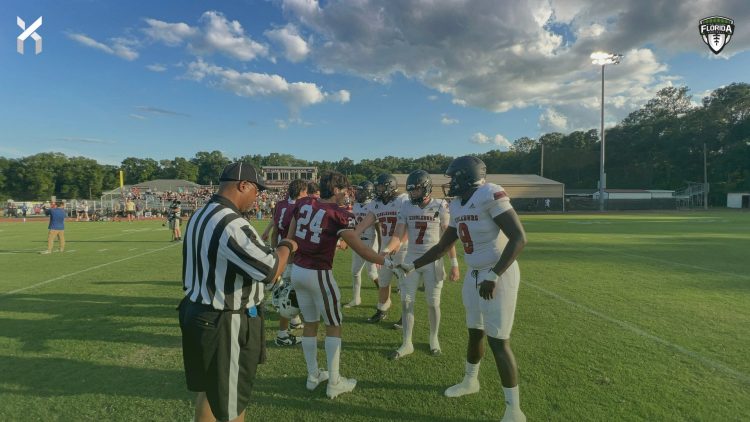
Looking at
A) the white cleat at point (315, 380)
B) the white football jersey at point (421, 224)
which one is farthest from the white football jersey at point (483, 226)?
the white cleat at point (315, 380)

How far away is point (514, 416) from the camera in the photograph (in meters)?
3.68

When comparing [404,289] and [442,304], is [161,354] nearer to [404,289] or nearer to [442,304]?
[404,289]

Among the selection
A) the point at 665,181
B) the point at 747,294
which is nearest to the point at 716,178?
the point at 665,181

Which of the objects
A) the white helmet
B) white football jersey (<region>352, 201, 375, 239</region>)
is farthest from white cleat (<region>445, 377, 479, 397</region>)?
white football jersey (<region>352, 201, 375, 239</region>)

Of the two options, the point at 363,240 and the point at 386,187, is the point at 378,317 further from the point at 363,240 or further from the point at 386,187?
the point at 363,240

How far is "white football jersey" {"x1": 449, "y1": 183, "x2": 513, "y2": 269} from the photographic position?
3.73 metres

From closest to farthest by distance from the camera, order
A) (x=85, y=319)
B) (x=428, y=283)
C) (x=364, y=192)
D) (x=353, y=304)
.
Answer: (x=428, y=283) → (x=85, y=319) → (x=353, y=304) → (x=364, y=192)

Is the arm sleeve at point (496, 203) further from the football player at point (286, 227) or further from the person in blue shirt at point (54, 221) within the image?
the person in blue shirt at point (54, 221)

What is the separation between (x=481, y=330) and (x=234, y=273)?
2.73 meters

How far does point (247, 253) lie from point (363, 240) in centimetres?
676

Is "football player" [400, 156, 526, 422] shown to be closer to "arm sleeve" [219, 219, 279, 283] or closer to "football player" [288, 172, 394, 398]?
"football player" [288, 172, 394, 398]

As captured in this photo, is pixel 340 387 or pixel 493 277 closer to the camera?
pixel 493 277

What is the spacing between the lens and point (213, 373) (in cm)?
273

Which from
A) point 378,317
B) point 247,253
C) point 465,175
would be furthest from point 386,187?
point 247,253
